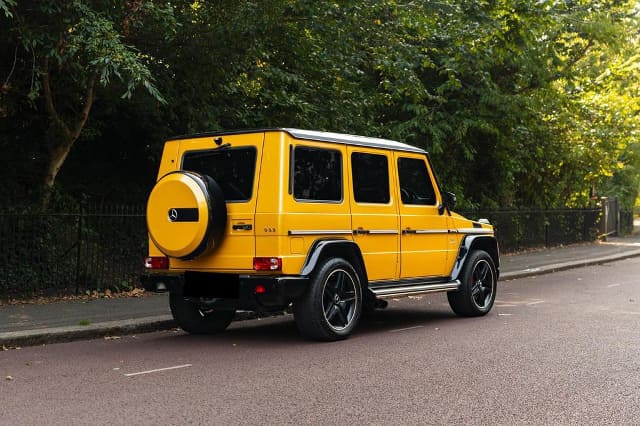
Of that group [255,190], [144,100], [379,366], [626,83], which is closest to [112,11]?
[144,100]

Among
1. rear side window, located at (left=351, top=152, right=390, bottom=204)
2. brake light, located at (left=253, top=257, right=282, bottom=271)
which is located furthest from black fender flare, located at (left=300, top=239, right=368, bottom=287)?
rear side window, located at (left=351, top=152, right=390, bottom=204)

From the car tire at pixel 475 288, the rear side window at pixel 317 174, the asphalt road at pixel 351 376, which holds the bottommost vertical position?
the asphalt road at pixel 351 376

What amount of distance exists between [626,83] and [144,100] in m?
23.5

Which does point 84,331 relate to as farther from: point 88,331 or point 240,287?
point 240,287

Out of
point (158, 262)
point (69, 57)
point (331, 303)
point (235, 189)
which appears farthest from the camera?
point (69, 57)

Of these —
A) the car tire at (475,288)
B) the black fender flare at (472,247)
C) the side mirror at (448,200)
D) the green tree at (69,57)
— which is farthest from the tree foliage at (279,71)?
the car tire at (475,288)

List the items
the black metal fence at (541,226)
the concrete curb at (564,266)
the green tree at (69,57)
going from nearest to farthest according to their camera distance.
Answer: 1. the green tree at (69,57)
2. the concrete curb at (564,266)
3. the black metal fence at (541,226)

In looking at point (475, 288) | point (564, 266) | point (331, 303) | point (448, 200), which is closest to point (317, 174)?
point (331, 303)

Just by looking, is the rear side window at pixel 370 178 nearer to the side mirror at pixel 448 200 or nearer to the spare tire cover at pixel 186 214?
the side mirror at pixel 448 200

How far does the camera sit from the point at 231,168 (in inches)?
346

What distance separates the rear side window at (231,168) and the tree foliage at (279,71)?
1.15 meters

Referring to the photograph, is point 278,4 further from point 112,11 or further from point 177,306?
point 177,306

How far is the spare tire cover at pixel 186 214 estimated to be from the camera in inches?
333

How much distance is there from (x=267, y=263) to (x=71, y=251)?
541cm
